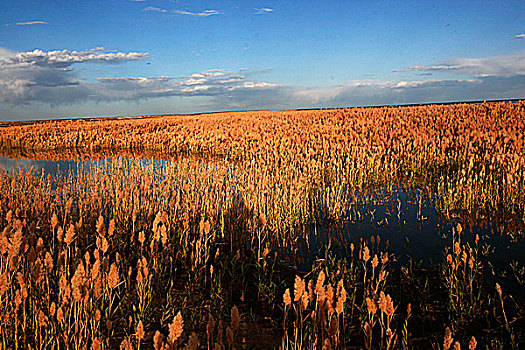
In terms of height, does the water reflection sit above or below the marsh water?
above

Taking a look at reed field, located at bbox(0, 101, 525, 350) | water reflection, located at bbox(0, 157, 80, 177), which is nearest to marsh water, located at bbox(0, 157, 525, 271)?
reed field, located at bbox(0, 101, 525, 350)

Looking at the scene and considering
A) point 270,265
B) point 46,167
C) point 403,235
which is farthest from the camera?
point 46,167

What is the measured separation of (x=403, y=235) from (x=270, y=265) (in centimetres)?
247

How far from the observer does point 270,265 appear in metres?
4.83

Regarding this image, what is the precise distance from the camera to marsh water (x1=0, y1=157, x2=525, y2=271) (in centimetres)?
504

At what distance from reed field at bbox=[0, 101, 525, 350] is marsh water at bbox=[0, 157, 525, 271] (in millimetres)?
38

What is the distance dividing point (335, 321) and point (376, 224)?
4.71m

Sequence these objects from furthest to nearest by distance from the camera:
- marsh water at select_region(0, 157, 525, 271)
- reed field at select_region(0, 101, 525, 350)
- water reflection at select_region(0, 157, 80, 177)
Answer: water reflection at select_region(0, 157, 80, 177), marsh water at select_region(0, 157, 525, 271), reed field at select_region(0, 101, 525, 350)

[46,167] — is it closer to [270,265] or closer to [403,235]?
[270,265]

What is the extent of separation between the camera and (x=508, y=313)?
11.8ft

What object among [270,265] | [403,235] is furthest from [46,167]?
[403,235]

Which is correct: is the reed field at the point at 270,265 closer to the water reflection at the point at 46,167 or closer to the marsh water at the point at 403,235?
the marsh water at the point at 403,235

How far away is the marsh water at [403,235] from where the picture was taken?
199 inches

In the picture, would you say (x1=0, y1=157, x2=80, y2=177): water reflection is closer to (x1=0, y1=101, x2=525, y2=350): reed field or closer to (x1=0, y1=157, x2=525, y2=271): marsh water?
(x1=0, y1=101, x2=525, y2=350): reed field
